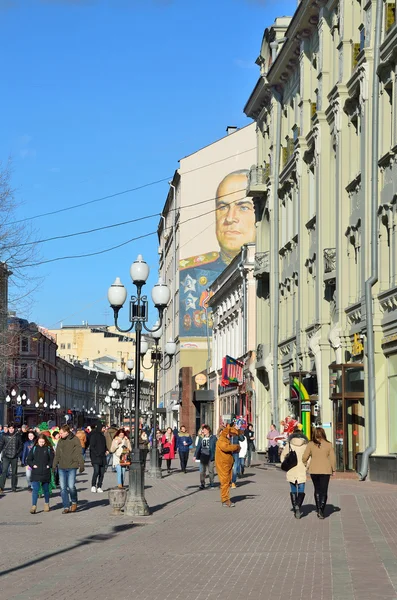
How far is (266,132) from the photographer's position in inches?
1967

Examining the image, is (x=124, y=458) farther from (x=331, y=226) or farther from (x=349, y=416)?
(x=331, y=226)

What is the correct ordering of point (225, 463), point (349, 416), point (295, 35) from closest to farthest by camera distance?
point (225, 463) < point (349, 416) < point (295, 35)

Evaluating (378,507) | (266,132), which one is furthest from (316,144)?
(378,507)

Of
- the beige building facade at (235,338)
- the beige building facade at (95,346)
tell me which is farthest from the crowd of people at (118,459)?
the beige building facade at (95,346)

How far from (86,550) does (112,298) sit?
774 centimetres

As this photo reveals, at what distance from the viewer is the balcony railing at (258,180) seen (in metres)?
48.0

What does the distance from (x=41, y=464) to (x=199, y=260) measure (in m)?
61.6

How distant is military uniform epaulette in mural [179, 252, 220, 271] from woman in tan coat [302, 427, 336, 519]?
201 ft

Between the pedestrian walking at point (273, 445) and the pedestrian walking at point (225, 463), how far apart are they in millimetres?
16682

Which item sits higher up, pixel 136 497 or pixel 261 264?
pixel 261 264

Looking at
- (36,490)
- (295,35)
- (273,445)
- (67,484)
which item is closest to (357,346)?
(273,445)

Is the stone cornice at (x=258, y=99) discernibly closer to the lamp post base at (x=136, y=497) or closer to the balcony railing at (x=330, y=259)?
the balcony railing at (x=330, y=259)

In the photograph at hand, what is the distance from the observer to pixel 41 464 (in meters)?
20.5

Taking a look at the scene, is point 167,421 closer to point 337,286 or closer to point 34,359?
point 34,359
